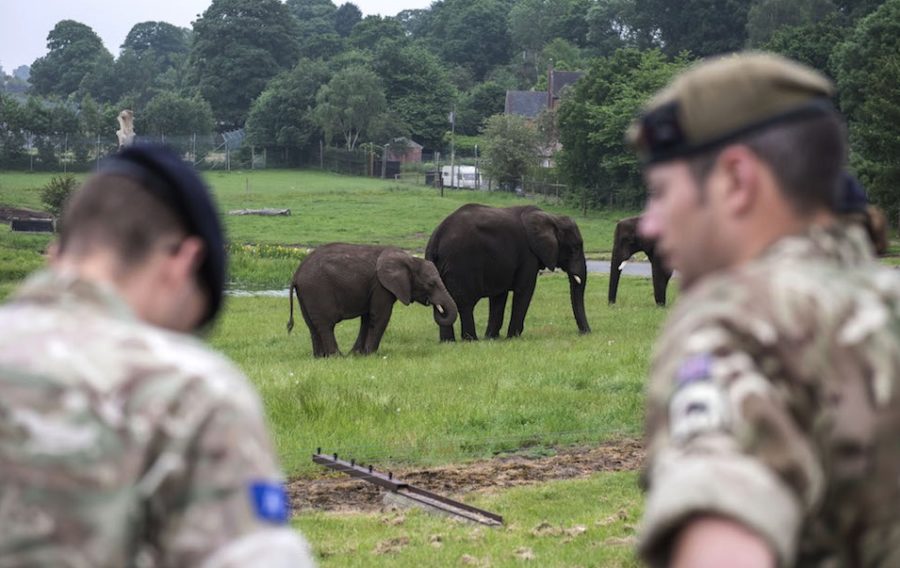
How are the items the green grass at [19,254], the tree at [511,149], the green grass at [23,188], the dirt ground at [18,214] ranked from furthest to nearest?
the tree at [511,149]
the green grass at [23,188]
the dirt ground at [18,214]
the green grass at [19,254]

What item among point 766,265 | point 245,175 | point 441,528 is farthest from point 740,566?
point 245,175

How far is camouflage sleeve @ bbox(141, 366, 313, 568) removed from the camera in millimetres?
2631

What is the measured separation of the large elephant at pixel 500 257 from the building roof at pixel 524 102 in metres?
89.9

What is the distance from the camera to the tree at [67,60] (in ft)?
565

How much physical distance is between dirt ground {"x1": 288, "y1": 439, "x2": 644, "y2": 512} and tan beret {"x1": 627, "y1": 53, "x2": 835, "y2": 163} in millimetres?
8898

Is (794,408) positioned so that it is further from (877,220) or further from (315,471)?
(315,471)

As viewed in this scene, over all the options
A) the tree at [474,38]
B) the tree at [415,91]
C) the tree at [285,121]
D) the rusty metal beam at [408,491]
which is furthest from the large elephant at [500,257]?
the tree at [474,38]

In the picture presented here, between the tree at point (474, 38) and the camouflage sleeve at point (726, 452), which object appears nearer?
the camouflage sleeve at point (726, 452)

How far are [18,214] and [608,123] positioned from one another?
84.2 ft

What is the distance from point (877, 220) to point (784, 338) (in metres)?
0.85

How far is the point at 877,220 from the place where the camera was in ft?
10.7

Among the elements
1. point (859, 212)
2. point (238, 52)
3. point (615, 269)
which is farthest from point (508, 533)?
point (238, 52)

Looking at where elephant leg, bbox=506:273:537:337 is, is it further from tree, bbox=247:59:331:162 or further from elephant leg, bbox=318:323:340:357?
tree, bbox=247:59:331:162

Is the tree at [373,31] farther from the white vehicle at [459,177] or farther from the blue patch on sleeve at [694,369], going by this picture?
the blue patch on sleeve at [694,369]
